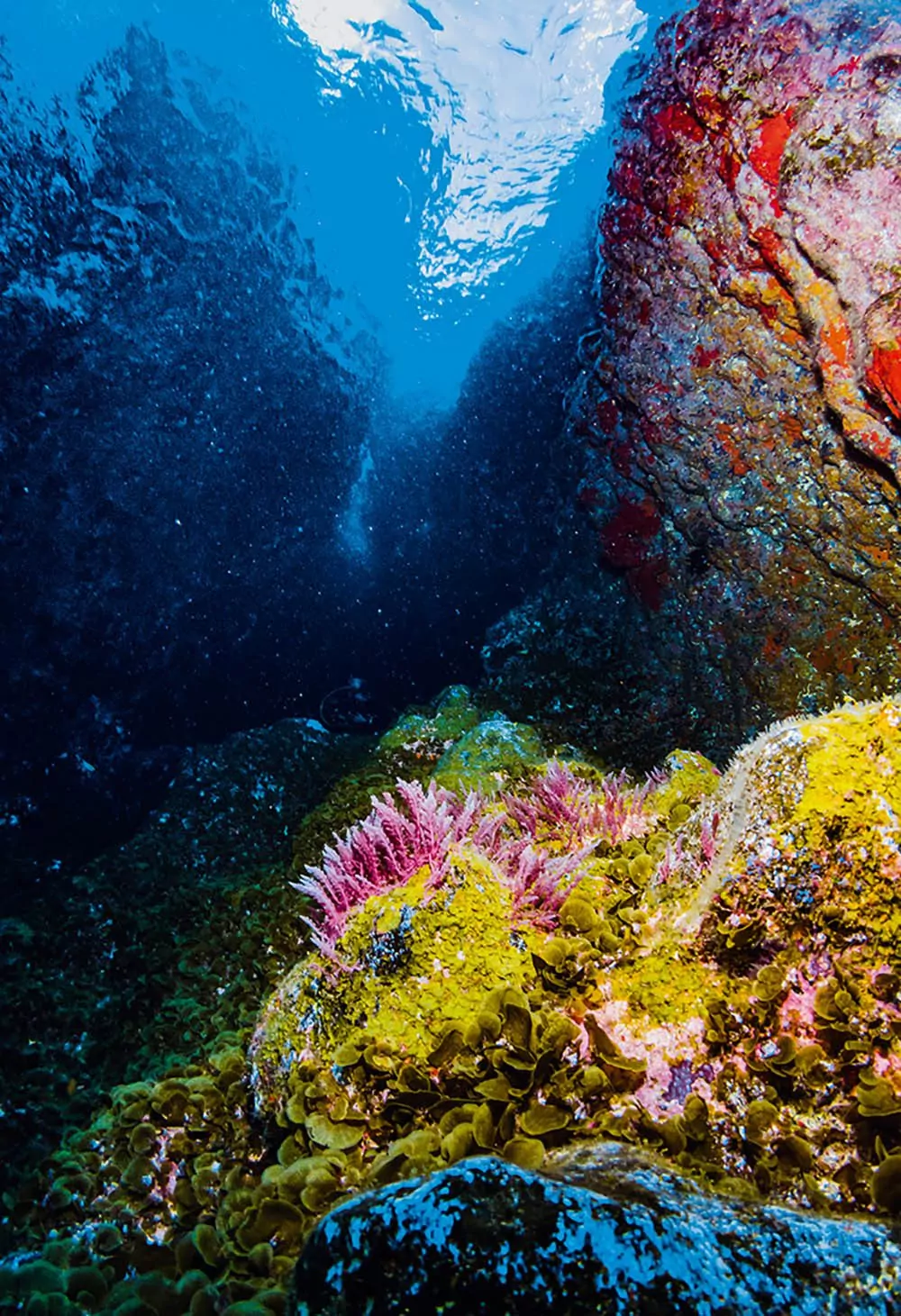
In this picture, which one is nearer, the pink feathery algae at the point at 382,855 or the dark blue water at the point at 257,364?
the pink feathery algae at the point at 382,855

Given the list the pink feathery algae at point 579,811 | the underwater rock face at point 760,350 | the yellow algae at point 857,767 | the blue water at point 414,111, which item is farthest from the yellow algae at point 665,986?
the blue water at point 414,111

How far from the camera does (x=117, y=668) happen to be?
7.57 meters

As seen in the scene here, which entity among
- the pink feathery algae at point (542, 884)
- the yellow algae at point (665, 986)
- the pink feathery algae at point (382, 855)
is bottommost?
the yellow algae at point (665, 986)

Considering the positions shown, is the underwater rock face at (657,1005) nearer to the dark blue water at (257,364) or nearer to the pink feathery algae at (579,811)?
the pink feathery algae at (579,811)

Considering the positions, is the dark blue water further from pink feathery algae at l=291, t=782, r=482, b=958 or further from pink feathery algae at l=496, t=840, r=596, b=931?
pink feathery algae at l=496, t=840, r=596, b=931

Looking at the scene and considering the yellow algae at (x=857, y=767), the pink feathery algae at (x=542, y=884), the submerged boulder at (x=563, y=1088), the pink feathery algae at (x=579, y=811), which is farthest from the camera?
the pink feathery algae at (x=579, y=811)

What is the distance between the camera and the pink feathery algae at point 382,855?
9.73ft

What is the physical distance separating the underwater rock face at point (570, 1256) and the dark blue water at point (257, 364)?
21.1 feet

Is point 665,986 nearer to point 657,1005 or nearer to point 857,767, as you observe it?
point 657,1005

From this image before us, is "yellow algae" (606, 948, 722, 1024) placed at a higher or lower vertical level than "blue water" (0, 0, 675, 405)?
lower

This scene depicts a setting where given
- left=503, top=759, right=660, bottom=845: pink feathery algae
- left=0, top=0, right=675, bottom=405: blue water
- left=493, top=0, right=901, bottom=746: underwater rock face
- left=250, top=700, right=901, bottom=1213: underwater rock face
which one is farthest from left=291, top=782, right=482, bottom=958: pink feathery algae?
left=0, top=0, right=675, bottom=405: blue water

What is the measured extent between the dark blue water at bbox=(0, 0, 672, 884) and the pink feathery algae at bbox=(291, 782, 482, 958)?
4.97m

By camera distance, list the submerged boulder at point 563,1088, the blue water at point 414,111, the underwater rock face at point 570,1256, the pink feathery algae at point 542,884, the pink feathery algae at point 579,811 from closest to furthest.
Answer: the underwater rock face at point 570,1256 → the submerged boulder at point 563,1088 → the pink feathery algae at point 542,884 → the pink feathery algae at point 579,811 → the blue water at point 414,111

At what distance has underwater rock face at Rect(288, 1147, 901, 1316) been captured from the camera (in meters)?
1.24
